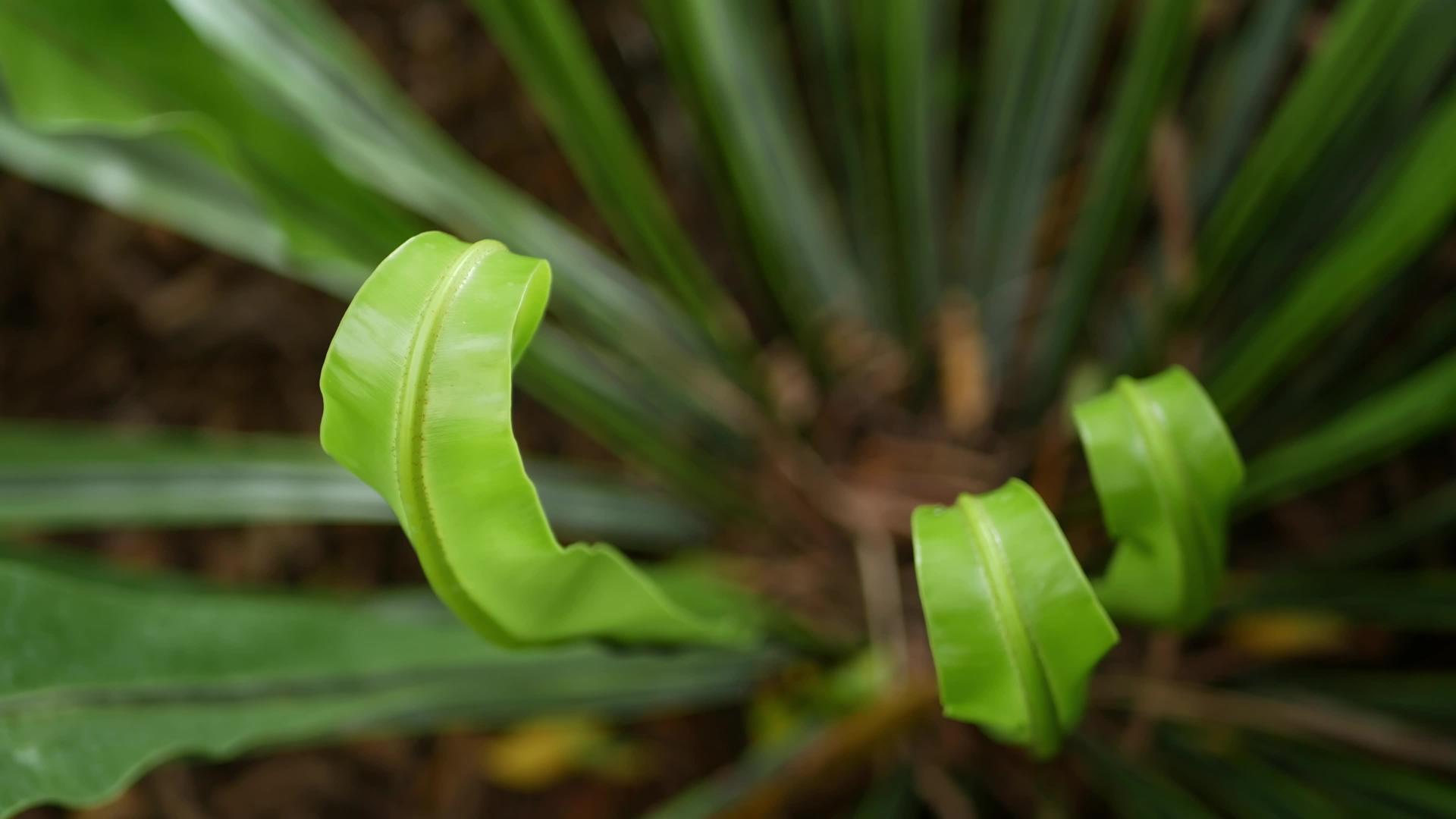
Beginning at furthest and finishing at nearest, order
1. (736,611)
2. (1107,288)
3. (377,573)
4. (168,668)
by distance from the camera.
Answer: (377,573), (1107,288), (736,611), (168,668)

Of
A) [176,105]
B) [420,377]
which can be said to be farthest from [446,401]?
[176,105]

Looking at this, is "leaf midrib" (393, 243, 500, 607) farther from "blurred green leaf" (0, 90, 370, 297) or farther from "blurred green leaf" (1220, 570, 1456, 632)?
"blurred green leaf" (1220, 570, 1456, 632)

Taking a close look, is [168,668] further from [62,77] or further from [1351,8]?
[1351,8]

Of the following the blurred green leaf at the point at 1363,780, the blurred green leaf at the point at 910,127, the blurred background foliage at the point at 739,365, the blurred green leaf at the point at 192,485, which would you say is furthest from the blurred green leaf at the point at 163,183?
the blurred green leaf at the point at 1363,780

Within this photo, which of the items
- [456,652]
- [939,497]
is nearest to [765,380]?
[939,497]

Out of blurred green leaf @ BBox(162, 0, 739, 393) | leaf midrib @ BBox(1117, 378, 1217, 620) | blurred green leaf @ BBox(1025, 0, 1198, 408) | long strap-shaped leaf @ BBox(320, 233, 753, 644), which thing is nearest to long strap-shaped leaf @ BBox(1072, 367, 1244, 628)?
leaf midrib @ BBox(1117, 378, 1217, 620)

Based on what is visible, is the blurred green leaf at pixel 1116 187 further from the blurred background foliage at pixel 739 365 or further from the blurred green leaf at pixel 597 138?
the blurred green leaf at pixel 597 138
